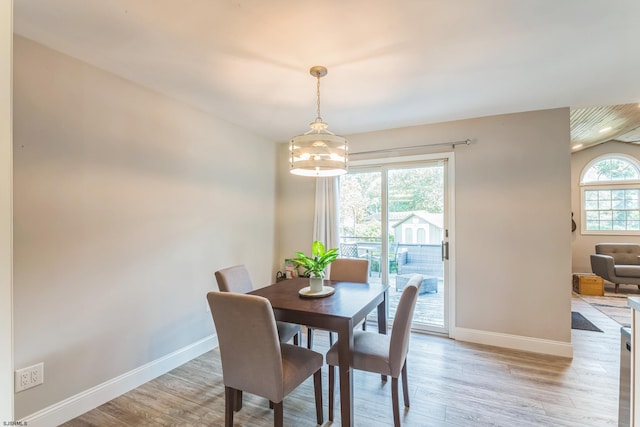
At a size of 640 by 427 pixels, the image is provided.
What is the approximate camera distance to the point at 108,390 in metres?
2.19

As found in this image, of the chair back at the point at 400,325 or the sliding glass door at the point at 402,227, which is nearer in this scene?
the chair back at the point at 400,325

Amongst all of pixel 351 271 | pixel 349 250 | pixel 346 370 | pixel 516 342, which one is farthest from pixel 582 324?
pixel 346 370

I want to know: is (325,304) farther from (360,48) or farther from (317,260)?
(360,48)

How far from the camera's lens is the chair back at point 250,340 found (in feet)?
5.12

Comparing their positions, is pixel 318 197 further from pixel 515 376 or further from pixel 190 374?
pixel 515 376

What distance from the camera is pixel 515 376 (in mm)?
2508

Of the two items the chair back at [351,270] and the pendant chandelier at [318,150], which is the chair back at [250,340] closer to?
the pendant chandelier at [318,150]

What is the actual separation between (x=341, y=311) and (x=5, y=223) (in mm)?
1612

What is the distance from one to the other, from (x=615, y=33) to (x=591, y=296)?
17.5 feet

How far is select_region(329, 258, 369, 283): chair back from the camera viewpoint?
2.97 m

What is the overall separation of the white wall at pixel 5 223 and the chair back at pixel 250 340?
31.9 inches

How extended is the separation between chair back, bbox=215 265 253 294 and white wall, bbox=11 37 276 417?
2.06ft

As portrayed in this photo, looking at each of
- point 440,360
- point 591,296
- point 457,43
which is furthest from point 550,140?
point 591,296

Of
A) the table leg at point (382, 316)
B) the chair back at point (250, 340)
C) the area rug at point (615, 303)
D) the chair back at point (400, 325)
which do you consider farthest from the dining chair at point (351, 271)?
the area rug at point (615, 303)
